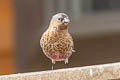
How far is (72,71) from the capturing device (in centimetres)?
345

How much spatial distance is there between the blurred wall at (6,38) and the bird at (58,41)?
3871mm

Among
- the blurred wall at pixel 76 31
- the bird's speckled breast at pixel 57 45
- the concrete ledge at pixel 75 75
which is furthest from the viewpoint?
the blurred wall at pixel 76 31

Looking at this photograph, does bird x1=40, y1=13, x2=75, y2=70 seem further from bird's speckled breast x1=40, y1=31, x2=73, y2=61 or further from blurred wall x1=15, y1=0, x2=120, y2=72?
blurred wall x1=15, y1=0, x2=120, y2=72

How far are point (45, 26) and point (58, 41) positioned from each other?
3.85m

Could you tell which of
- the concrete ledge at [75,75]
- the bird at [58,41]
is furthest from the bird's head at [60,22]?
the concrete ledge at [75,75]

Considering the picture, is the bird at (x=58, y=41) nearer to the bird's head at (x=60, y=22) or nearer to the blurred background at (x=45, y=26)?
the bird's head at (x=60, y=22)

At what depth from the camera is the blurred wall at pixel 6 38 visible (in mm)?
7965

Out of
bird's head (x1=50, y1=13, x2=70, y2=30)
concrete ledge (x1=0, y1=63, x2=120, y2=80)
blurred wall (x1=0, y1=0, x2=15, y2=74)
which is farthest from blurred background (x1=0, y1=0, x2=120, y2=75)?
concrete ledge (x1=0, y1=63, x2=120, y2=80)

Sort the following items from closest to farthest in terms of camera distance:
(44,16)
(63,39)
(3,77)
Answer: (3,77) → (63,39) → (44,16)

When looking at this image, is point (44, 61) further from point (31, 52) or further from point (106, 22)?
point (106, 22)

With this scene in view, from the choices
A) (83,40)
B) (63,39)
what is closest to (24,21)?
(83,40)

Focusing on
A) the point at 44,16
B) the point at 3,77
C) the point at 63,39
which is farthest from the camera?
the point at 44,16

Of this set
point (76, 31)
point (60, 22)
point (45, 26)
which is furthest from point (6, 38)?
point (60, 22)

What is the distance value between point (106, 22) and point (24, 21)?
45.1 inches
